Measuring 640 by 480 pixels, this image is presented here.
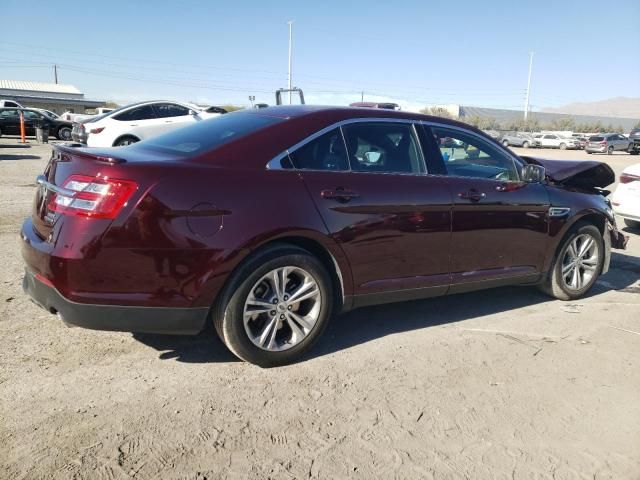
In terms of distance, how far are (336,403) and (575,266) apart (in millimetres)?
3244

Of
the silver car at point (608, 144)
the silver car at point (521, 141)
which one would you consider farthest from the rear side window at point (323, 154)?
the silver car at point (521, 141)

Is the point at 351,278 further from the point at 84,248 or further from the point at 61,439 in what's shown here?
the point at 61,439

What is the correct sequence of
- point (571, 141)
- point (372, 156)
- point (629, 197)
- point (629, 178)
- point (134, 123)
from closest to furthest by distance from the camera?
point (372, 156), point (629, 197), point (629, 178), point (134, 123), point (571, 141)

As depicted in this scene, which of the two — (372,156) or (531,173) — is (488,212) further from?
(372,156)

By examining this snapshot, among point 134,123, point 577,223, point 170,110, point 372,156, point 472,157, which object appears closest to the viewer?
point 372,156

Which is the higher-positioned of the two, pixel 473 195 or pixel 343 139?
pixel 343 139

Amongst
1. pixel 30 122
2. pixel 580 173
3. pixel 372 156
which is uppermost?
pixel 372 156

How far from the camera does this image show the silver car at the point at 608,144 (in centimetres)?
4231

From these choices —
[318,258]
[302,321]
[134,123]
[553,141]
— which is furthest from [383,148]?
[553,141]

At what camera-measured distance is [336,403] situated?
3107 millimetres

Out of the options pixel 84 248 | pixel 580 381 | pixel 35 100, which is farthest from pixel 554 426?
pixel 35 100

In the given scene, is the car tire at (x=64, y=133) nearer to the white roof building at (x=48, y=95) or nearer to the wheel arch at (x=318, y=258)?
the wheel arch at (x=318, y=258)

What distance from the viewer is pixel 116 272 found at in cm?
297

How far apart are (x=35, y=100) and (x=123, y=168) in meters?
60.9
